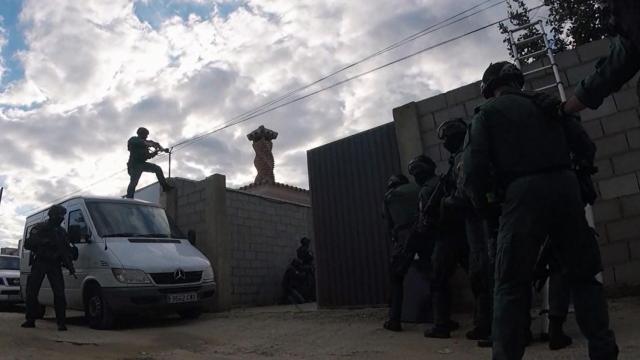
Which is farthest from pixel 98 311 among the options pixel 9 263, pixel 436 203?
pixel 9 263

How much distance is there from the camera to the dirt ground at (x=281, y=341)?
403cm

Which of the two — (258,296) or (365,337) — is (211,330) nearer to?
(365,337)

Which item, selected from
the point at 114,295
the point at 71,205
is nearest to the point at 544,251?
the point at 114,295

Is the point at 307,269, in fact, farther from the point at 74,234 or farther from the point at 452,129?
the point at 452,129

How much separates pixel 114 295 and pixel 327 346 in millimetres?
3171

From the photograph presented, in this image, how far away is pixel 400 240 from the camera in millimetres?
5219

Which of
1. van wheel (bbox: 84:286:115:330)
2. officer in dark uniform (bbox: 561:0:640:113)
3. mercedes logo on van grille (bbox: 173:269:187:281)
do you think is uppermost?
officer in dark uniform (bbox: 561:0:640:113)

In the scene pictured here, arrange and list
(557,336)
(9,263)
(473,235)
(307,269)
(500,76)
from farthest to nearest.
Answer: (9,263), (307,269), (473,235), (557,336), (500,76)

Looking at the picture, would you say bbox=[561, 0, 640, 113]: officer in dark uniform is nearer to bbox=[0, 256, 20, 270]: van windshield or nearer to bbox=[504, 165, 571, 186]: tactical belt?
bbox=[504, 165, 571, 186]: tactical belt

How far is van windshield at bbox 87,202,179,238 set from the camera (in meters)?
7.19

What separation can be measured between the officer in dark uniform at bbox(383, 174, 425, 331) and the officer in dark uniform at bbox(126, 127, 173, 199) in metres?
5.78

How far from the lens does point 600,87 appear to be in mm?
2463

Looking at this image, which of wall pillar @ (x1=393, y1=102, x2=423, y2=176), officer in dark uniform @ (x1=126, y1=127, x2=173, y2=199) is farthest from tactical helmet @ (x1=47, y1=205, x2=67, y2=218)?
wall pillar @ (x1=393, y1=102, x2=423, y2=176)

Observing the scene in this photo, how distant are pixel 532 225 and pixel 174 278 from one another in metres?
5.30
